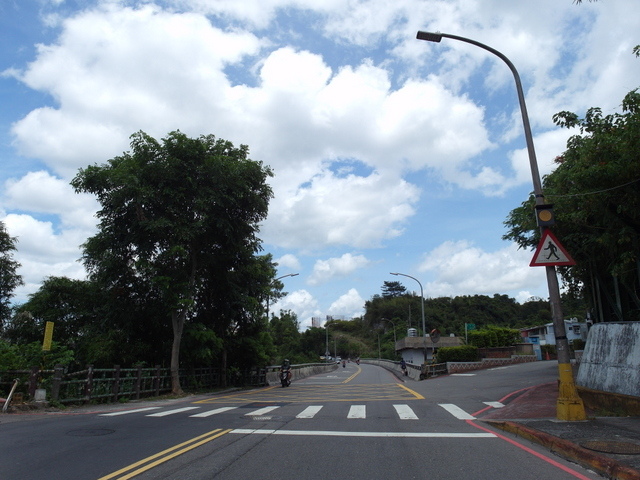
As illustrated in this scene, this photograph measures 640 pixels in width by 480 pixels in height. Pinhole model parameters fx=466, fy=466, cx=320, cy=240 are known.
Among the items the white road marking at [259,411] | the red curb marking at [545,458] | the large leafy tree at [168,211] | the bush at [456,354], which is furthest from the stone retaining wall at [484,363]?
the red curb marking at [545,458]

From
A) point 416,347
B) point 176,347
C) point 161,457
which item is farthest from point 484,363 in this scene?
point 161,457

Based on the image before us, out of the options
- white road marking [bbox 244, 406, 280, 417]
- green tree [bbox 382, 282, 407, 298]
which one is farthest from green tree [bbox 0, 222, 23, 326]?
green tree [bbox 382, 282, 407, 298]

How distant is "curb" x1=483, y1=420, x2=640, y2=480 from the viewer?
568 cm

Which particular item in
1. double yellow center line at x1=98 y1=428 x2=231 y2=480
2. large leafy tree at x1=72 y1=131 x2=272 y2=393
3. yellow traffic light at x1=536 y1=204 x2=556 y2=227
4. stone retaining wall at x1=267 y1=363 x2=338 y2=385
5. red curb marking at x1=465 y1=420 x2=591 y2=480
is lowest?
stone retaining wall at x1=267 y1=363 x2=338 y2=385

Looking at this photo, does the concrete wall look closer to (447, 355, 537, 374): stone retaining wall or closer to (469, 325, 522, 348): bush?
(447, 355, 537, 374): stone retaining wall

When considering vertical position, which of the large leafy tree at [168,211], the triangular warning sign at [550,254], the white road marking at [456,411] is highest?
the large leafy tree at [168,211]

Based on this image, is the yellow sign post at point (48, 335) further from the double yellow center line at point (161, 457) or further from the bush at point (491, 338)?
the bush at point (491, 338)

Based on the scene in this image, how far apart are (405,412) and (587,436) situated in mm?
5472

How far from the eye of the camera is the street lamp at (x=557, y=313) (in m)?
9.37

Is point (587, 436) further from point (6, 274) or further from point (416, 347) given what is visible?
point (416, 347)

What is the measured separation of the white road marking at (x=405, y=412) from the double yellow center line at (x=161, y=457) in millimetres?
4686

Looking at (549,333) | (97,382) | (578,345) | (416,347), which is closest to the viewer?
(97,382)

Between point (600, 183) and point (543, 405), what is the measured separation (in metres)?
6.05

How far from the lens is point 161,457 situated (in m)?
6.86
